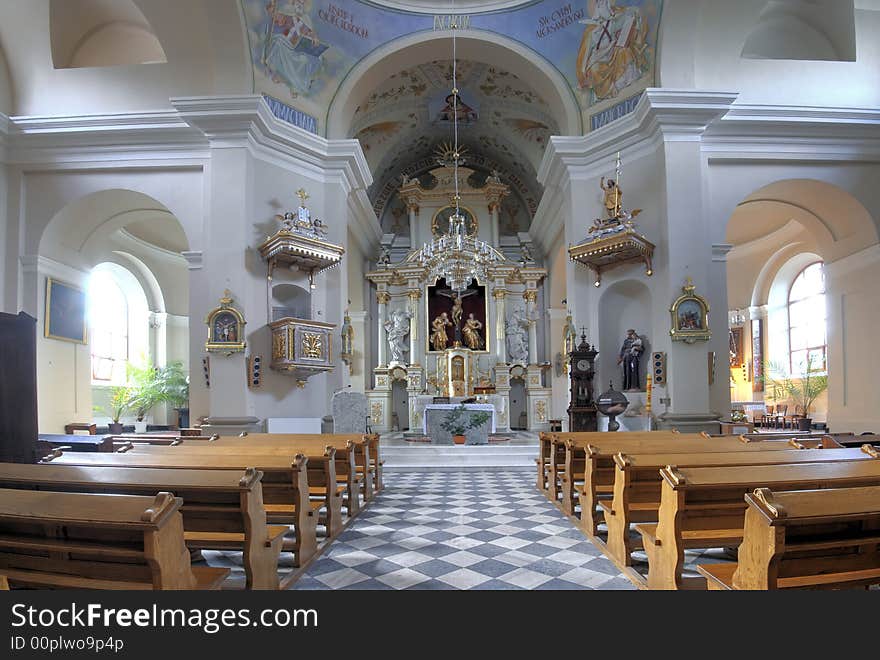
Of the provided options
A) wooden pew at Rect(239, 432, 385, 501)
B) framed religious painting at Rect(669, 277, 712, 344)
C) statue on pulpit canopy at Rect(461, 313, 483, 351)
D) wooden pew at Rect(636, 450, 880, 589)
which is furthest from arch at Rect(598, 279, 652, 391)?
wooden pew at Rect(636, 450, 880, 589)

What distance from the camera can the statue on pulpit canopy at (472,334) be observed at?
669 inches

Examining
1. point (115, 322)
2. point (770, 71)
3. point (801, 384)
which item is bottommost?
point (801, 384)

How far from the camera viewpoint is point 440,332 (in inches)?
675

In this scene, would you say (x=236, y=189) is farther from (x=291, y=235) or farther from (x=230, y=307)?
(x=230, y=307)

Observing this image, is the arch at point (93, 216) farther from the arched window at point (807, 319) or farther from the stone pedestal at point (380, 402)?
the arched window at point (807, 319)

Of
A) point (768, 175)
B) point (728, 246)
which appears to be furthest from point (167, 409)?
point (768, 175)

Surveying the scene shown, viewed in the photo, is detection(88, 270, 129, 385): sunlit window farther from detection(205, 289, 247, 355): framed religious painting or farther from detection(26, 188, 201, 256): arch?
detection(205, 289, 247, 355): framed religious painting

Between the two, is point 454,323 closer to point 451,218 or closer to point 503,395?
point 503,395

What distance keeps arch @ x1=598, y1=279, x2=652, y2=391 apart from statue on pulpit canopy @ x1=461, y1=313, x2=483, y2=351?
19.2 feet

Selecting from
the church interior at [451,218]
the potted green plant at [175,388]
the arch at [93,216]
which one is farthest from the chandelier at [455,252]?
the potted green plant at [175,388]

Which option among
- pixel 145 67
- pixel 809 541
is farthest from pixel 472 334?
pixel 809 541

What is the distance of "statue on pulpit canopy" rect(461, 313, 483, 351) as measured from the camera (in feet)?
55.8

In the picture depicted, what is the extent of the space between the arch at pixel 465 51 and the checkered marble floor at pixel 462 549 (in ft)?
26.4

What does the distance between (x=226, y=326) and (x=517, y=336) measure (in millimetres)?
9277
